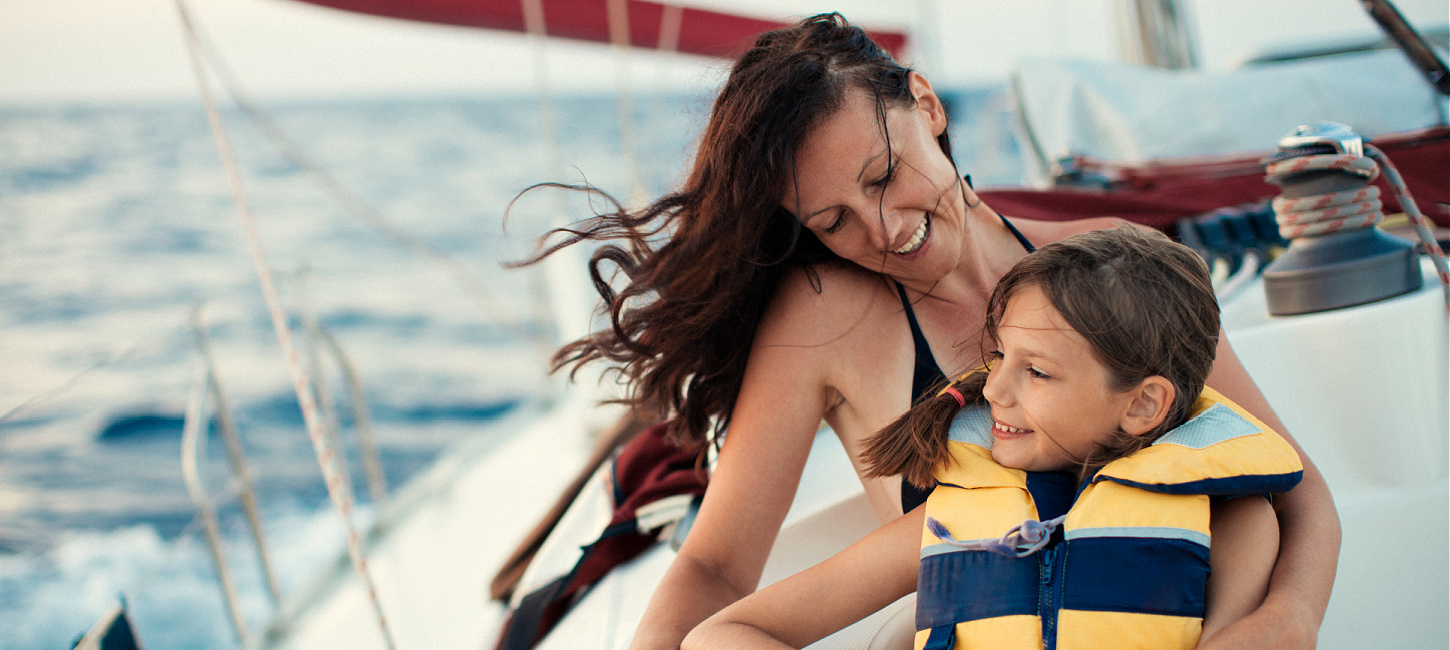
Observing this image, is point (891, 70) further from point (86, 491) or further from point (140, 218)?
point (140, 218)

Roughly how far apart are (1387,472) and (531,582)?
4.11 ft

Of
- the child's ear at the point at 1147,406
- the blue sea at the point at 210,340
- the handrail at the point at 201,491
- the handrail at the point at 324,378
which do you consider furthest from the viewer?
the blue sea at the point at 210,340

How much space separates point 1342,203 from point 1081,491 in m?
0.64

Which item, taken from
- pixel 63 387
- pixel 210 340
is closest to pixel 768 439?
pixel 63 387

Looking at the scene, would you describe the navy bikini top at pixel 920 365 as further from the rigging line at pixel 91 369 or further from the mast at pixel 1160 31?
the mast at pixel 1160 31

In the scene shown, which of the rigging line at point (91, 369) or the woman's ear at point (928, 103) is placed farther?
the rigging line at point (91, 369)

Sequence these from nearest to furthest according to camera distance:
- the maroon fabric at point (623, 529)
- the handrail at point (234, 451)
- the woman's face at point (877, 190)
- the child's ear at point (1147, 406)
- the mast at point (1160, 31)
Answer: the child's ear at point (1147, 406), the woman's face at point (877, 190), the maroon fabric at point (623, 529), the handrail at point (234, 451), the mast at point (1160, 31)

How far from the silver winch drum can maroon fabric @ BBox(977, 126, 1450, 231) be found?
53cm

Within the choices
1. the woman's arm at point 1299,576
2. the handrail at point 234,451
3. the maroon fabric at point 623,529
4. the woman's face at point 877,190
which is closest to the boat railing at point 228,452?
the handrail at point 234,451

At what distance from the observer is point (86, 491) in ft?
17.0

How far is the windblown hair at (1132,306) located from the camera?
798 mm

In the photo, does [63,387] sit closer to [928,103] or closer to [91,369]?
[91,369]

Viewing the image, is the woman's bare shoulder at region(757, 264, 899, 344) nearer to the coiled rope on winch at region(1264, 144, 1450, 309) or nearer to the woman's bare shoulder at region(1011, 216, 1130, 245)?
the woman's bare shoulder at region(1011, 216, 1130, 245)

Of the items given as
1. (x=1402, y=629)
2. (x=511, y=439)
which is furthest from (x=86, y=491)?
(x=1402, y=629)
